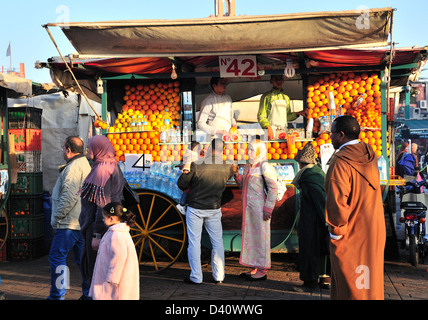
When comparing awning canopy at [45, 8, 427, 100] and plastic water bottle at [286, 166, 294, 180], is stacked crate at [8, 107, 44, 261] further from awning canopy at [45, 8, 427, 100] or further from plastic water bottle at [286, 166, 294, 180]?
plastic water bottle at [286, 166, 294, 180]

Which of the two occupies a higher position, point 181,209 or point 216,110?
point 216,110

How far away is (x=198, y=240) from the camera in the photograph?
6.57 meters

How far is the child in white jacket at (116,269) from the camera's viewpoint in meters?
3.95

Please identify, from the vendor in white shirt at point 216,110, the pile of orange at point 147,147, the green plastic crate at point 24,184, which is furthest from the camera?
the green plastic crate at point 24,184

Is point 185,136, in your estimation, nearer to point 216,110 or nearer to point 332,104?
point 216,110

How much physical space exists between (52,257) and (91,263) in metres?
0.61

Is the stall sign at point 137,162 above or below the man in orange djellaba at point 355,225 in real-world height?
above

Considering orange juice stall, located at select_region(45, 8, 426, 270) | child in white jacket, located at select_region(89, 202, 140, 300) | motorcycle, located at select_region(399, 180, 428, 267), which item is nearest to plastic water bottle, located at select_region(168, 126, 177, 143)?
orange juice stall, located at select_region(45, 8, 426, 270)

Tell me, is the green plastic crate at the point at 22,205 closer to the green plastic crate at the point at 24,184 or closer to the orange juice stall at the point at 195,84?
the green plastic crate at the point at 24,184

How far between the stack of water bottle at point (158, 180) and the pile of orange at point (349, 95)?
220 centimetres

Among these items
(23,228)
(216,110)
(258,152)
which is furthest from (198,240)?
(23,228)

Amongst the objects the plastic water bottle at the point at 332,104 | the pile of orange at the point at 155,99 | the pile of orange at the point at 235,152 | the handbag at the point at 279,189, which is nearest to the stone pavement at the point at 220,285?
the handbag at the point at 279,189

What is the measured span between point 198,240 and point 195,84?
2831 mm
